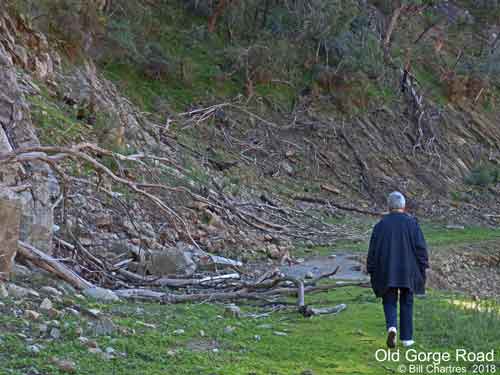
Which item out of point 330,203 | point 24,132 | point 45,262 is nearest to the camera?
point 45,262

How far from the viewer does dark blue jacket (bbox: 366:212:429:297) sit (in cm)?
597

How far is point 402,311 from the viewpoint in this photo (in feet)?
19.7

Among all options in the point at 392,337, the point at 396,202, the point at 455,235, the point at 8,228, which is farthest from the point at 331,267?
the point at 455,235

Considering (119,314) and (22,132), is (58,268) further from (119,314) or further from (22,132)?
(22,132)

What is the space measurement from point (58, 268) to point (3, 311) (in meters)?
1.60

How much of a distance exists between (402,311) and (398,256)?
1.48ft

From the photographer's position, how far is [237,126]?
821 inches

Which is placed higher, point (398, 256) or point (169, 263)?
point (398, 256)

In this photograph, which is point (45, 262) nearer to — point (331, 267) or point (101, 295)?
point (101, 295)

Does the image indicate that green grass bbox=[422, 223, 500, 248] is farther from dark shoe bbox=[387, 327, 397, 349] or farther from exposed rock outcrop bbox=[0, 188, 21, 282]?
exposed rock outcrop bbox=[0, 188, 21, 282]

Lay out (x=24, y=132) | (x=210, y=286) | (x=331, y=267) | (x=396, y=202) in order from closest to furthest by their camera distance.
→ (x=396, y=202)
(x=210, y=286)
(x=24, y=132)
(x=331, y=267)

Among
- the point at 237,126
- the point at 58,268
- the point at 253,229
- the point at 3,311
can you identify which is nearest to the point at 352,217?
the point at 237,126

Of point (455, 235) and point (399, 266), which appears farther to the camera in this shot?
point (455, 235)

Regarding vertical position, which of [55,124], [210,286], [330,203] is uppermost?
[55,124]
